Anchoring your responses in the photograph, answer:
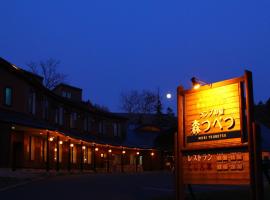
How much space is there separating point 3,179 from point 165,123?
194ft

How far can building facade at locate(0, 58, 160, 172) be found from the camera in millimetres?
33062

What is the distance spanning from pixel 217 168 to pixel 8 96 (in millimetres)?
24900

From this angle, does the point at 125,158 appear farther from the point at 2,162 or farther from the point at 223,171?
the point at 223,171

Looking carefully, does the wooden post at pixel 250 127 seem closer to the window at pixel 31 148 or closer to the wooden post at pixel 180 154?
the wooden post at pixel 180 154

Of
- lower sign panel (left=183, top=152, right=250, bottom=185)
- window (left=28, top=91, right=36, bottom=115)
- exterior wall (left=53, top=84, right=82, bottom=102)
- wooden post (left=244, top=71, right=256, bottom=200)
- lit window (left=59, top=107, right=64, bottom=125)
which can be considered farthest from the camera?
exterior wall (left=53, top=84, right=82, bottom=102)

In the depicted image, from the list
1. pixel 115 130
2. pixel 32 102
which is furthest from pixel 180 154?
pixel 115 130

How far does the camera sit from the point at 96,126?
53.4 meters

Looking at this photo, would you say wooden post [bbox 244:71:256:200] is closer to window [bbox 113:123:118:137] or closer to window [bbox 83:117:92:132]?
window [bbox 83:117:92:132]

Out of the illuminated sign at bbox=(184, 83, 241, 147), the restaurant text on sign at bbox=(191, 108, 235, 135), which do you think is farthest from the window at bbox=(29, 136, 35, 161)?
the restaurant text on sign at bbox=(191, 108, 235, 135)

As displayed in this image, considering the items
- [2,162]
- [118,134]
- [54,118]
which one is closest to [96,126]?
[118,134]

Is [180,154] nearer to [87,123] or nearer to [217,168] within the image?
[217,168]

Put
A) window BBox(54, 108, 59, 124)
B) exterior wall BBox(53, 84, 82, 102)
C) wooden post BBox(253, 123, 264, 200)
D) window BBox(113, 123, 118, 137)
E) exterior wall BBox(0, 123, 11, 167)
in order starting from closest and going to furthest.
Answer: wooden post BBox(253, 123, 264, 200) < exterior wall BBox(0, 123, 11, 167) < window BBox(54, 108, 59, 124) < window BBox(113, 123, 118, 137) < exterior wall BBox(53, 84, 82, 102)

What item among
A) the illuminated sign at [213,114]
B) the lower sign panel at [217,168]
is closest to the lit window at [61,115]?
the illuminated sign at [213,114]

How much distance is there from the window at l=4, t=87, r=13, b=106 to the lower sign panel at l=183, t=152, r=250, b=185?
77.3 feet
